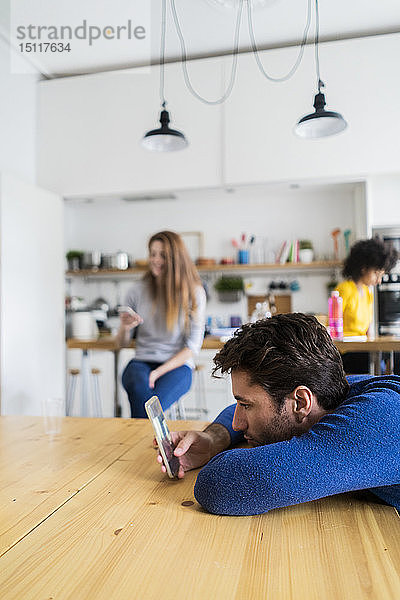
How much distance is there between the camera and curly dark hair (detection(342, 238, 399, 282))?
3.11 metres

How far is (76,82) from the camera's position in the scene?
4.41 m

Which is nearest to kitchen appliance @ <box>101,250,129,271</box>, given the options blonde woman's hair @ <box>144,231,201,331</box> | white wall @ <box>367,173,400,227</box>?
blonde woman's hair @ <box>144,231,201,331</box>

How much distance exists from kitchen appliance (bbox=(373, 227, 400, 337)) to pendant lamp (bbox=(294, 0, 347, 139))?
1282 mm

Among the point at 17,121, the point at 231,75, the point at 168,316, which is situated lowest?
the point at 168,316

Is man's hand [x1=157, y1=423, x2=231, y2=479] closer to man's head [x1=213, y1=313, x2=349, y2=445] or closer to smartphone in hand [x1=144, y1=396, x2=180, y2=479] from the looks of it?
smartphone in hand [x1=144, y1=396, x2=180, y2=479]

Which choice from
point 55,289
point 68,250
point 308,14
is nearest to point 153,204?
point 68,250

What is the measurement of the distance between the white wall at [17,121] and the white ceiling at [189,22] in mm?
185

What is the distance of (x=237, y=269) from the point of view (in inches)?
184

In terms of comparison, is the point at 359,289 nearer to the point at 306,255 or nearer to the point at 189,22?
the point at 306,255

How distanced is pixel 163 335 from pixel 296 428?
1.97 meters

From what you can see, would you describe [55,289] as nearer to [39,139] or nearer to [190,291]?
[39,139]

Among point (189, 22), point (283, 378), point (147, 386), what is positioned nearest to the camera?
point (283, 378)

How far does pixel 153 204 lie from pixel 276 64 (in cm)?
170

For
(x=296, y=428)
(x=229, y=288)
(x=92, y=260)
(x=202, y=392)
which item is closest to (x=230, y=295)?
(x=229, y=288)
